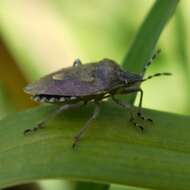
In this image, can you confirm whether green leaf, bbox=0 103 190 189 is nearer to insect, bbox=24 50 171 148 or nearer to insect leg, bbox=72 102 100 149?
insect leg, bbox=72 102 100 149

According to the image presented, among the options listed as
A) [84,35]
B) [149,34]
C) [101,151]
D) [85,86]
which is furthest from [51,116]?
[84,35]

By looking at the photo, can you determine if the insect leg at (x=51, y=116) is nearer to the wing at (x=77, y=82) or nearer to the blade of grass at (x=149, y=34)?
the wing at (x=77, y=82)

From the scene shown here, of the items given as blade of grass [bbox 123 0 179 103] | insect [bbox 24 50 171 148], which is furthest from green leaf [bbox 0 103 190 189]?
blade of grass [bbox 123 0 179 103]

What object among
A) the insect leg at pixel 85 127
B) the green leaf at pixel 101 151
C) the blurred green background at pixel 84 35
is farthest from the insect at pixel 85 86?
the blurred green background at pixel 84 35

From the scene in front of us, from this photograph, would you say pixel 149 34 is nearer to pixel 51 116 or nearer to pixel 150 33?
pixel 150 33

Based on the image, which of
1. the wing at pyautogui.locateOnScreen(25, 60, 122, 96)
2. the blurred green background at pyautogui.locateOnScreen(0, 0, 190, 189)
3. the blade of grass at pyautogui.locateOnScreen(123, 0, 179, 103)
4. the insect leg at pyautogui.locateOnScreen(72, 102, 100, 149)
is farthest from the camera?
the blurred green background at pyautogui.locateOnScreen(0, 0, 190, 189)

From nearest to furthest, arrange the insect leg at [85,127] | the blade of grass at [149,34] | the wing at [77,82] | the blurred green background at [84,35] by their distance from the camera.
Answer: the insect leg at [85,127] → the blade of grass at [149,34] → the wing at [77,82] → the blurred green background at [84,35]
